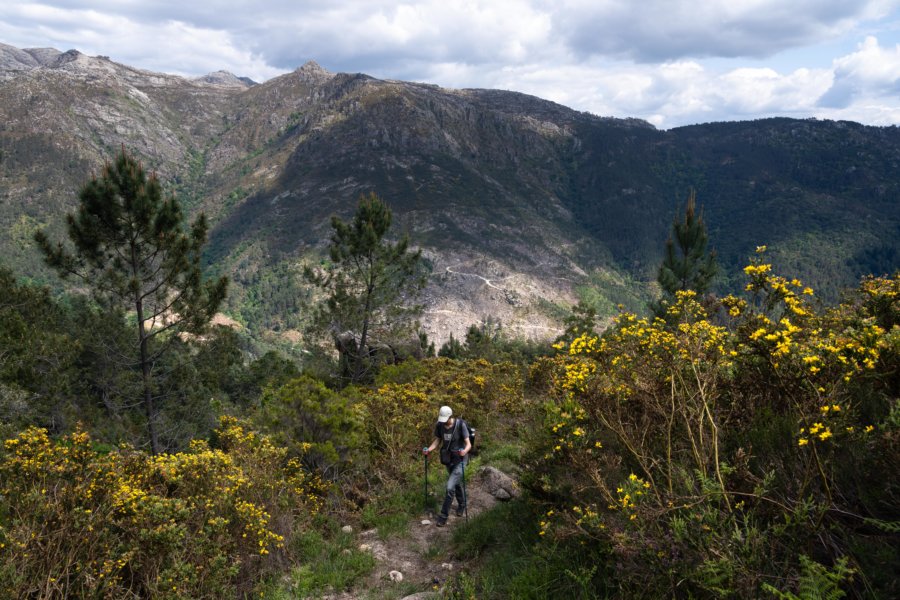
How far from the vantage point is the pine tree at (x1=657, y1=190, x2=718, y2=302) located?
2116 cm

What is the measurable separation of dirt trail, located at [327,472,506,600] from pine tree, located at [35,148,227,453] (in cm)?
934

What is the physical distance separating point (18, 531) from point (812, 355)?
6.09 metres

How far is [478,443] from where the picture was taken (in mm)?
11367

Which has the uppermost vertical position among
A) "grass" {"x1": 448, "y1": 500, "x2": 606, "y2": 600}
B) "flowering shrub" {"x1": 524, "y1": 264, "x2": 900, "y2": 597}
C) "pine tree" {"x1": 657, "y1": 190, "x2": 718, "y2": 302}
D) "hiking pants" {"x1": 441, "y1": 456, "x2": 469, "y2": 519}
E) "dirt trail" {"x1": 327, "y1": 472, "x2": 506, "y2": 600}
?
"pine tree" {"x1": 657, "y1": 190, "x2": 718, "y2": 302}

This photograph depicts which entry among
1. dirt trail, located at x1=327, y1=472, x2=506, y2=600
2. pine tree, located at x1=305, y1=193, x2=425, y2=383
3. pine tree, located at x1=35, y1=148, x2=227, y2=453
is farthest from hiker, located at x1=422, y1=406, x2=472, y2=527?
pine tree, located at x1=305, y1=193, x2=425, y2=383

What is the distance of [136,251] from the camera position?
12664mm

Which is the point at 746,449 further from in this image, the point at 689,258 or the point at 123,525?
the point at 689,258

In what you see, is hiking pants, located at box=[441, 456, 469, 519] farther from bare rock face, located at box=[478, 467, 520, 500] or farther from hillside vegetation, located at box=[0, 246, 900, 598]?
bare rock face, located at box=[478, 467, 520, 500]

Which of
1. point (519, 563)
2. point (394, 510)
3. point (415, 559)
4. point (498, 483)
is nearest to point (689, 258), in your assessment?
point (498, 483)

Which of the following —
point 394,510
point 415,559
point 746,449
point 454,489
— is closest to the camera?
point 746,449

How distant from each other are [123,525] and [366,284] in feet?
53.6

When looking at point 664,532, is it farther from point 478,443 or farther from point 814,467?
point 478,443

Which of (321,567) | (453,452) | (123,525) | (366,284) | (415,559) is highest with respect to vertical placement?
(366,284)

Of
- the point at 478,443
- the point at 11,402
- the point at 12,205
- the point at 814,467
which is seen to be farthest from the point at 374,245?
the point at 12,205
